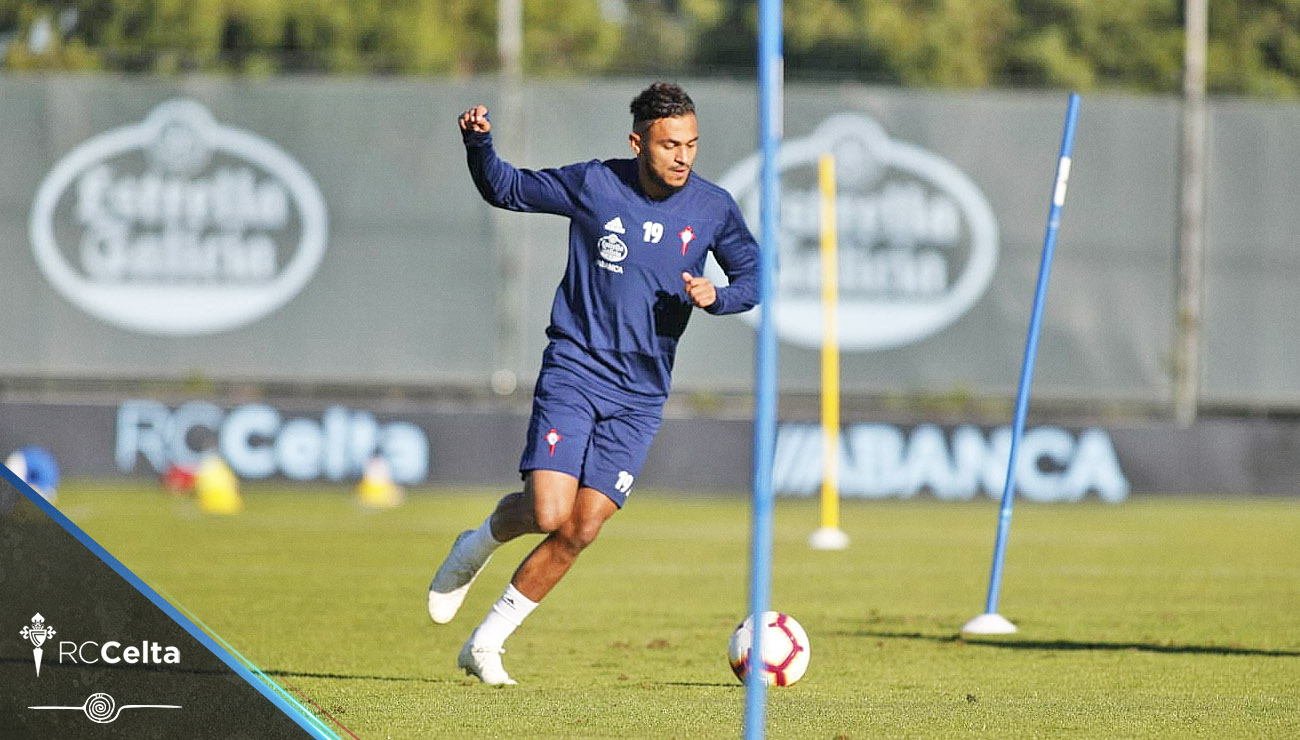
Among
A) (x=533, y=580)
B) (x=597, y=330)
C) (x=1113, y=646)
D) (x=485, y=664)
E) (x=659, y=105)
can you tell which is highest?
(x=659, y=105)

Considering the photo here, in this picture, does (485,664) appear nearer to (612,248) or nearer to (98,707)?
(612,248)

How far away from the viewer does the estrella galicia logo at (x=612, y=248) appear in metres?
7.59

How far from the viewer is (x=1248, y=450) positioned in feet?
67.3

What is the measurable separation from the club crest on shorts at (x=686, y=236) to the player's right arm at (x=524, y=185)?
0.42 metres

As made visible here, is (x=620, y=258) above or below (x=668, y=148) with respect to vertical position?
below

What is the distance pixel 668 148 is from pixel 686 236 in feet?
1.22

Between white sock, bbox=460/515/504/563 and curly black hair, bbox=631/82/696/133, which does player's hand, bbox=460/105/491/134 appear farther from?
white sock, bbox=460/515/504/563

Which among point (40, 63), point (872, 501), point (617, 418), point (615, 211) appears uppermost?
point (40, 63)

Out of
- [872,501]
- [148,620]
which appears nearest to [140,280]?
[872,501]

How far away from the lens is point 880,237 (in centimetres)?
2055

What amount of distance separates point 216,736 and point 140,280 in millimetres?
15510

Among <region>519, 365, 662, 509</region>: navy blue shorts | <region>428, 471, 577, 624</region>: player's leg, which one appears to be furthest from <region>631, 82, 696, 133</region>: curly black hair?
<region>428, 471, 577, 624</region>: player's leg

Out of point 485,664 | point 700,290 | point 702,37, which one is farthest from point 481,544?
point 702,37

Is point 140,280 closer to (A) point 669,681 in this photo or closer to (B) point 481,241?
(B) point 481,241
